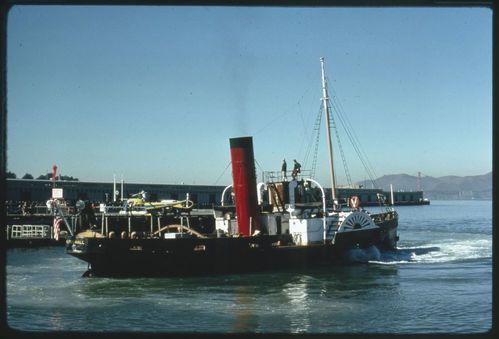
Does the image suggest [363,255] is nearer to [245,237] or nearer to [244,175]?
[245,237]

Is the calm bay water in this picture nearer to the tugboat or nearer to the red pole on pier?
the tugboat

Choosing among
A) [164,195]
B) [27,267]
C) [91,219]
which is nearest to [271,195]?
[91,219]

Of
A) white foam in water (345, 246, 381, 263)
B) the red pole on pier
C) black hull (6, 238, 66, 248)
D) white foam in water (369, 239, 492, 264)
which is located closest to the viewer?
the red pole on pier

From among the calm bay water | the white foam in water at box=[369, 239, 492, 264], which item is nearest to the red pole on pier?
the calm bay water

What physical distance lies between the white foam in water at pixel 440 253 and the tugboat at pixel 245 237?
1299 millimetres

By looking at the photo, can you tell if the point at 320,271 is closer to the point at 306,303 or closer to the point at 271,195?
the point at 271,195

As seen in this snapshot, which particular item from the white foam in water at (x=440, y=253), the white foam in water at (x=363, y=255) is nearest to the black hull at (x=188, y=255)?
the white foam in water at (x=363, y=255)

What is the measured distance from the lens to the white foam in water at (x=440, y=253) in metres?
28.6

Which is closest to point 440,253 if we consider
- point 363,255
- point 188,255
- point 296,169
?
point 363,255

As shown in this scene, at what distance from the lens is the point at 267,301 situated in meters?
17.1

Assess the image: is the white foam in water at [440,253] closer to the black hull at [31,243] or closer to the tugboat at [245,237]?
the tugboat at [245,237]

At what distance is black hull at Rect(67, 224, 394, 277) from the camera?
822 inches

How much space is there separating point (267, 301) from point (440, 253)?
18365 millimetres

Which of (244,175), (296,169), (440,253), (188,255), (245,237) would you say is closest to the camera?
(188,255)
